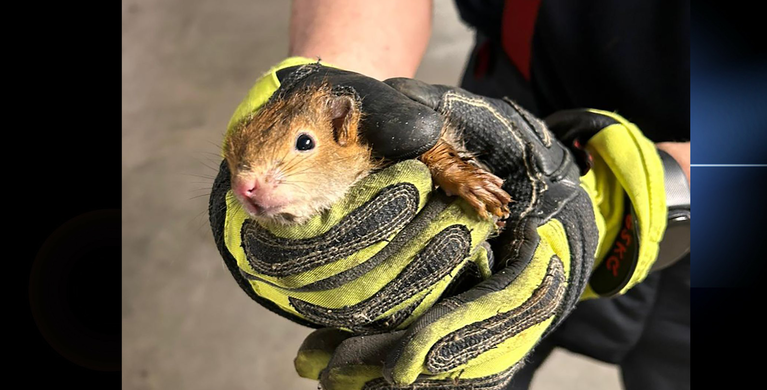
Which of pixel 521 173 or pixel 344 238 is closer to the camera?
pixel 344 238

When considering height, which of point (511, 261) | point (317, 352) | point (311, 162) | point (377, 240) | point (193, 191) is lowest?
point (193, 191)

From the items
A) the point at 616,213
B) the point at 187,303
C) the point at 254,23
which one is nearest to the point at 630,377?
the point at 616,213

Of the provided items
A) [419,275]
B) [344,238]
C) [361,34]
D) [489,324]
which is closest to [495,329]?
[489,324]

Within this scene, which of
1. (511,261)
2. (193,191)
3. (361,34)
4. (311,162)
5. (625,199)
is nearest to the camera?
(311,162)

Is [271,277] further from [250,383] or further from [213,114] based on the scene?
[213,114]

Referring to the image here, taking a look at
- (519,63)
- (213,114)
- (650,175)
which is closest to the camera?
(650,175)

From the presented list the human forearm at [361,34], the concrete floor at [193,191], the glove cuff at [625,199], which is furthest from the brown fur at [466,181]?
the concrete floor at [193,191]

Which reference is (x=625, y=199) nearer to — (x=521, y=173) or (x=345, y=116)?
(x=521, y=173)
